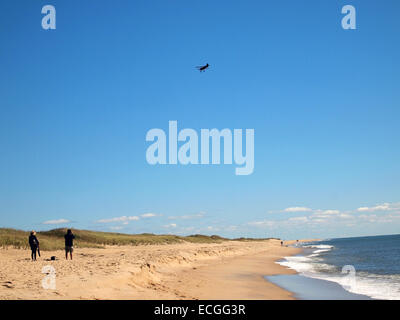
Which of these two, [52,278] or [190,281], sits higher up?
[52,278]

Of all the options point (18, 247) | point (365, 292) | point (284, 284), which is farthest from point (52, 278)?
point (18, 247)

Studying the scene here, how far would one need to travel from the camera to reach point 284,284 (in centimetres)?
2303

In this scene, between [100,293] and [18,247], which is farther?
[18,247]
